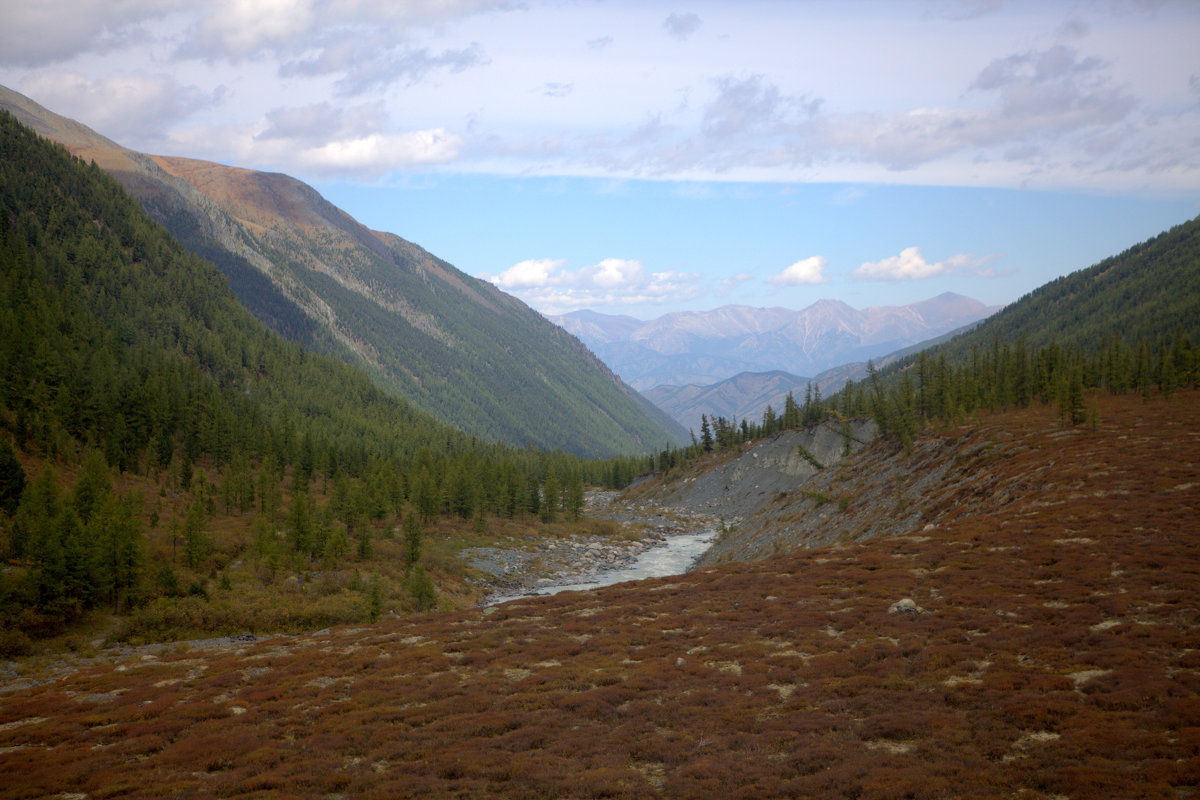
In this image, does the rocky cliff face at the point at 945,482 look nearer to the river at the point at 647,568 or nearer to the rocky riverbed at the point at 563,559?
the river at the point at 647,568

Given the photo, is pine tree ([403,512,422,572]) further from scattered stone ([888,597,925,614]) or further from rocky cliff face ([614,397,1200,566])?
scattered stone ([888,597,925,614])

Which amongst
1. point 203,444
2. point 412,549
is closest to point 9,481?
point 412,549

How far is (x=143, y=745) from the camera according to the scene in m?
22.2

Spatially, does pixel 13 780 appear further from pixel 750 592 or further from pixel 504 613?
pixel 750 592

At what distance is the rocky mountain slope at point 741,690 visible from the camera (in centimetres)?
1680

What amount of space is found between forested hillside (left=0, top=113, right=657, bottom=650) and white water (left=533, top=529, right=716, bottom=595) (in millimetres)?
19666

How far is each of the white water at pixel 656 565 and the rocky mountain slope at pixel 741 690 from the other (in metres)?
33.1

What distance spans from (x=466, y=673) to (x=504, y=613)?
1393 centimetres

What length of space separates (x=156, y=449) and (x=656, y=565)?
262ft

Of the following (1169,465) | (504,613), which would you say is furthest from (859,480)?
(504,613)

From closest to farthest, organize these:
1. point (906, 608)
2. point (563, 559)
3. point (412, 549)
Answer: point (906, 608)
point (412, 549)
point (563, 559)

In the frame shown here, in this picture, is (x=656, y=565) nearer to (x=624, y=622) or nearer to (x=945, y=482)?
(x=945, y=482)

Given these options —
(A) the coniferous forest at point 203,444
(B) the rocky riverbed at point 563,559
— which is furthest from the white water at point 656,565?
(A) the coniferous forest at point 203,444

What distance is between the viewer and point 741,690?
23828 millimetres
